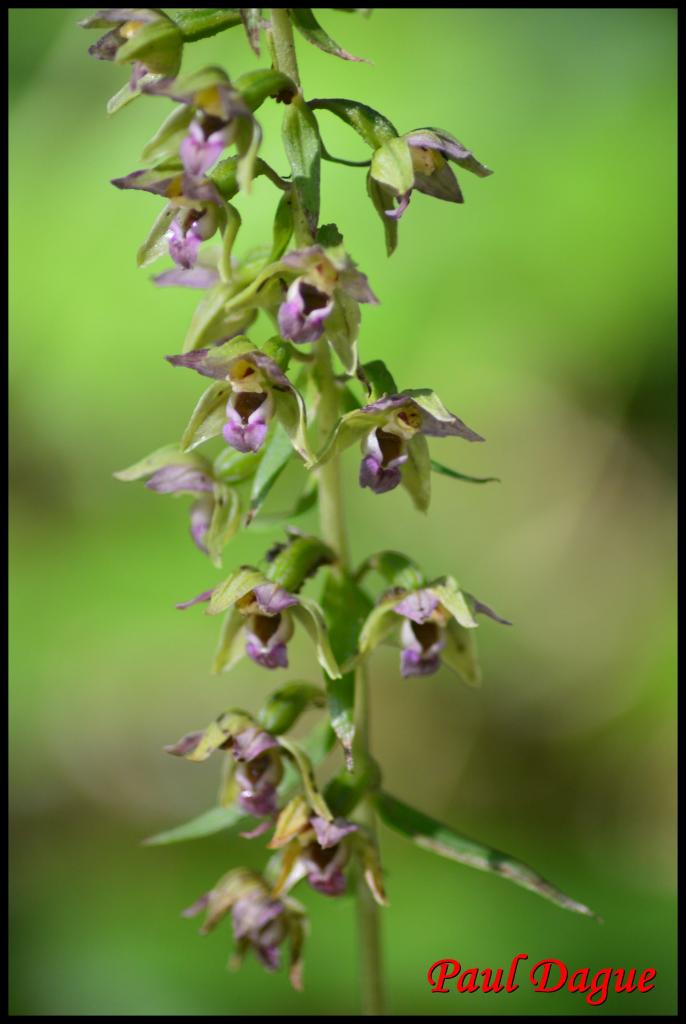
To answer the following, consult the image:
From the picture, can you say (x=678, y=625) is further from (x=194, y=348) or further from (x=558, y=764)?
(x=194, y=348)

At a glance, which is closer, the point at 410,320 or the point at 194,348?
the point at 194,348

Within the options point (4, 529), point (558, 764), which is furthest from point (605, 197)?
point (4, 529)

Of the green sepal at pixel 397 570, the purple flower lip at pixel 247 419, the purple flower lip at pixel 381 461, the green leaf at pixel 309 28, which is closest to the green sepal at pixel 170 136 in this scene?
the green leaf at pixel 309 28

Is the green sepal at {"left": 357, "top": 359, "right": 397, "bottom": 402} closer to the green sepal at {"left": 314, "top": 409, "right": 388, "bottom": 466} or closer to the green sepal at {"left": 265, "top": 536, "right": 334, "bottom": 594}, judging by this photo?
the green sepal at {"left": 314, "top": 409, "right": 388, "bottom": 466}

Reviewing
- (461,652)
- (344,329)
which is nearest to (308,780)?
(461,652)

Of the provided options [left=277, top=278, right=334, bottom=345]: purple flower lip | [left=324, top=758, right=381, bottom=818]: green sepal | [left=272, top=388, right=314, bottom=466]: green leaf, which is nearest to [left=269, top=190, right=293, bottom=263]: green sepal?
[left=277, top=278, right=334, bottom=345]: purple flower lip

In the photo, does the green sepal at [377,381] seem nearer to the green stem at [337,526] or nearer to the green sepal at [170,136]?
the green stem at [337,526]

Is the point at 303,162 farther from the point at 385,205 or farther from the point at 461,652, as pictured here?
the point at 461,652
